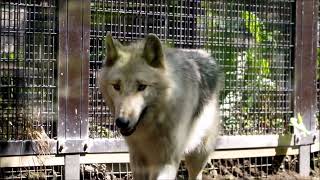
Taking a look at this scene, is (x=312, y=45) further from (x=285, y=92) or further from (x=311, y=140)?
(x=311, y=140)

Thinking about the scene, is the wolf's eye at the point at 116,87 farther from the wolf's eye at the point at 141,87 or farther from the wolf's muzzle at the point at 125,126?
the wolf's muzzle at the point at 125,126

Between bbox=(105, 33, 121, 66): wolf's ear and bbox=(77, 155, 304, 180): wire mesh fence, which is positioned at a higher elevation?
bbox=(105, 33, 121, 66): wolf's ear

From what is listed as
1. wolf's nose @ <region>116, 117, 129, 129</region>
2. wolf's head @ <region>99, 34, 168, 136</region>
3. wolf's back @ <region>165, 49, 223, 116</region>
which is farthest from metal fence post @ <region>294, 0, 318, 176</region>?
wolf's nose @ <region>116, 117, 129, 129</region>

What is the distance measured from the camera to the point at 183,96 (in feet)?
14.9

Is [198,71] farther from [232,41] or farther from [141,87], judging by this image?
[232,41]

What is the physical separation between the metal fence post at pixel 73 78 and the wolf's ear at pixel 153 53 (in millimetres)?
1677

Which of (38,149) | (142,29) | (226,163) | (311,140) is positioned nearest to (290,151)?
(311,140)

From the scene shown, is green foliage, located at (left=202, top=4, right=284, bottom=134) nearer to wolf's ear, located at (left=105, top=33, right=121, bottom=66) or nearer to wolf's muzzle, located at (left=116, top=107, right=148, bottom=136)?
wolf's ear, located at (left=105, top=33, right=121, bottom=66)

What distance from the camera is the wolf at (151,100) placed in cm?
419

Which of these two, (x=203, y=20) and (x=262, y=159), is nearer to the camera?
(x=203, y=20)

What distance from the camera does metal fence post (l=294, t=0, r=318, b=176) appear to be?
7.17 m

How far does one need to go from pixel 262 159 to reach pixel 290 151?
367 millimetres

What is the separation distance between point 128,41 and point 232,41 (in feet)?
4.24

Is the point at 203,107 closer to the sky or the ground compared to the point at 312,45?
closer to the ground
